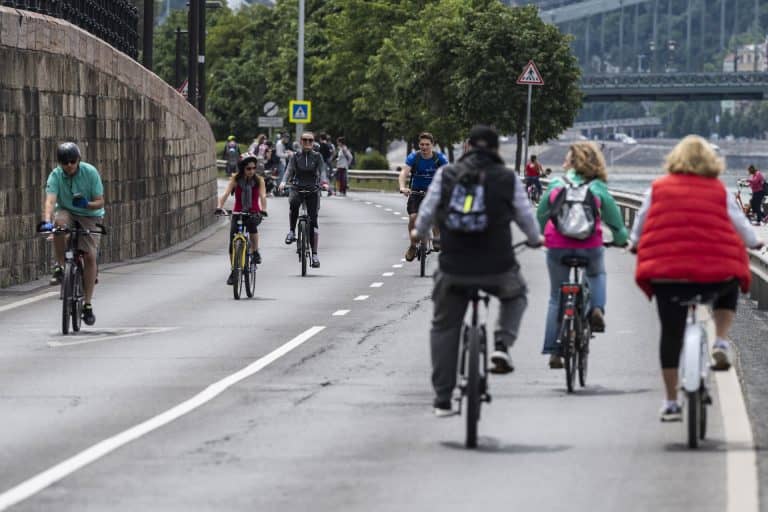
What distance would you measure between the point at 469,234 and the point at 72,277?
705 cm

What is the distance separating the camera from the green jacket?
12.0m

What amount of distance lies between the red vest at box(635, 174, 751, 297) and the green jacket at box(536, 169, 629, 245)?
225cm

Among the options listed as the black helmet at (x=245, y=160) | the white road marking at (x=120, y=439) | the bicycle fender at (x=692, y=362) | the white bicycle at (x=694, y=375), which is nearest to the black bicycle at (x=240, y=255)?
the black helmet at (x=245, y=160)

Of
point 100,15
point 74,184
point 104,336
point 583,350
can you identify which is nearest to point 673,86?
point 100,15

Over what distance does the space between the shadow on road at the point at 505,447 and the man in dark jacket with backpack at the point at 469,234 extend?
236mm

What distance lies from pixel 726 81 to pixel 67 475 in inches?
5698

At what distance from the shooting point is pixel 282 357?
1420 centimetres

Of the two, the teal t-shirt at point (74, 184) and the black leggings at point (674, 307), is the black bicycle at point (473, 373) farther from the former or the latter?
the teal t-shirt at point (74, 184)

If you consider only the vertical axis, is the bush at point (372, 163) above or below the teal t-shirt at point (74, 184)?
below

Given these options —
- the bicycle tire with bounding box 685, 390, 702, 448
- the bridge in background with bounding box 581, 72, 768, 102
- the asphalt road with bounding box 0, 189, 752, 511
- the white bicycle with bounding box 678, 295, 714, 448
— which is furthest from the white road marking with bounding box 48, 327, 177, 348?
the bridge in background with bounding box 581, 72, 768, 102

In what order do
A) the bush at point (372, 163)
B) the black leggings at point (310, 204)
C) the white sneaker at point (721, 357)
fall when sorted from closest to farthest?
the white sneaker at point (721, 357)
the black leggings at point (310, 204)
the bush at point (372, 163)

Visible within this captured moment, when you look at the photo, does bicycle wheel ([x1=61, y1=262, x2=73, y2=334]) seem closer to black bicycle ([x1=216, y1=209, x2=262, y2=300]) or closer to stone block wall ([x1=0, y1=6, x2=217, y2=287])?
black bicycle ([x1=216, y1=209, x2=262, y2=300])

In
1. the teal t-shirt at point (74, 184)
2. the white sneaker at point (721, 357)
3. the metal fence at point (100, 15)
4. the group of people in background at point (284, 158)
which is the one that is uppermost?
the metal fence at point (100, 15)

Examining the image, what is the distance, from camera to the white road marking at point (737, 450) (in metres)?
7.92
